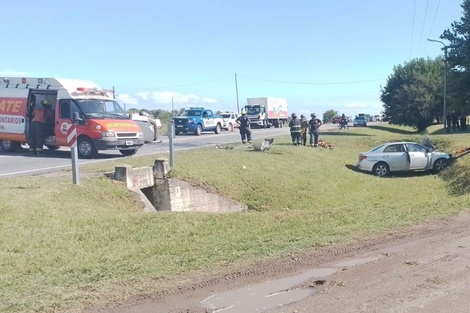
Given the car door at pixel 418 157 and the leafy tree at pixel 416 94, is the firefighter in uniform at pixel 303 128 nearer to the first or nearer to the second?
the car door at pixel 418 157

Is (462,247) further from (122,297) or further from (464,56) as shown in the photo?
(464,56)

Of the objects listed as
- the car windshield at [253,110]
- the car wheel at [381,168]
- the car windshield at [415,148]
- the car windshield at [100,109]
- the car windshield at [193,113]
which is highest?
the car windshield at [253,110]

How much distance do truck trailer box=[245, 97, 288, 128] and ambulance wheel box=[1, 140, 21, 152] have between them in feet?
109

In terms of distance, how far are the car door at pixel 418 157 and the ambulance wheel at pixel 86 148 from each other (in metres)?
14.3

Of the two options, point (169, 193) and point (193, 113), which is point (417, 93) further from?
point (169, 193)

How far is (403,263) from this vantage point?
18.4 feet

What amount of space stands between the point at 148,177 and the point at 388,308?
9.56m

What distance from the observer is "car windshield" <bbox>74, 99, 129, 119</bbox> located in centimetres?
1761

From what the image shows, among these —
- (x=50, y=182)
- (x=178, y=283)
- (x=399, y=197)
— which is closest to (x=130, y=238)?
(x=178, y=283)

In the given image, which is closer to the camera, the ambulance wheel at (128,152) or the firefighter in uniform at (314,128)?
the ambulance wheel at (128,152)

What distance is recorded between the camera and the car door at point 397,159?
22109 millimetres

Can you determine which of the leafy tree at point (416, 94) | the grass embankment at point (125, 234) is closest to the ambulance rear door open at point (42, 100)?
the grass embankment at point (125, 234)

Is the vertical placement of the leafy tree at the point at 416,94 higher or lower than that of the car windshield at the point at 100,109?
higher

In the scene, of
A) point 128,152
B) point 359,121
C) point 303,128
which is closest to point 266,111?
point 359,121
